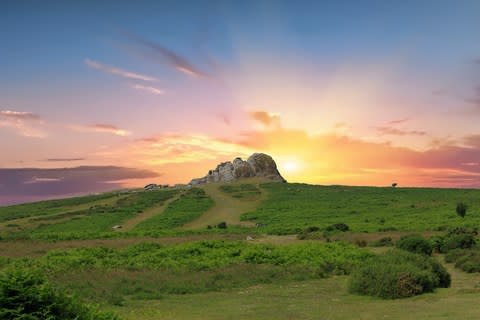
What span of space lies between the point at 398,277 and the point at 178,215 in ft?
218

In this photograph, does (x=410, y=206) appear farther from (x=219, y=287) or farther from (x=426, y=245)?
(x=219, y=287)

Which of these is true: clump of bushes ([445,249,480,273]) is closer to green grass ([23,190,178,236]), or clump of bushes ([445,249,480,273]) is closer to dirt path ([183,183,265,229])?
dirt path ([183,183,265,229])

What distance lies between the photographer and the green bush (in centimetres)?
974

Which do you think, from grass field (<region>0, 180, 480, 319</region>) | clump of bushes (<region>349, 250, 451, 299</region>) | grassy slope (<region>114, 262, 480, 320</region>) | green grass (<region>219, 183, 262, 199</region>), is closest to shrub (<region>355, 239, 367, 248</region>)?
grass field (<region>0, 180, 480, 319</region>)

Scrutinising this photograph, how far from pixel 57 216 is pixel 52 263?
63346 mm

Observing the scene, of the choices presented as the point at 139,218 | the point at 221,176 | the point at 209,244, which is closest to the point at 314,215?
the point at 139,218

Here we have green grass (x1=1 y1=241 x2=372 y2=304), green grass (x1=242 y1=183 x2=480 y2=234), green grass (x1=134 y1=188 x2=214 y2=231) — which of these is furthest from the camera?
green grass (x1=134 y1=188 x2=214 y2=231)

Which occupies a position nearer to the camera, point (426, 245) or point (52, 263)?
point (52, 263)

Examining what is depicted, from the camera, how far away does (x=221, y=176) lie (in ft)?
587

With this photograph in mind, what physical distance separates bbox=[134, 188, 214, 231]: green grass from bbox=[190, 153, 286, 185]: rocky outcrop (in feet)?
188

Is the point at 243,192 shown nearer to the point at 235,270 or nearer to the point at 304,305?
the point at 235,270

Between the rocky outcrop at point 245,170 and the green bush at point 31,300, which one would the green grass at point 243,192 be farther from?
the green bush at point 31,300

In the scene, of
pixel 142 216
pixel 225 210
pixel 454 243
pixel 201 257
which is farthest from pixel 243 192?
pixel 201 257

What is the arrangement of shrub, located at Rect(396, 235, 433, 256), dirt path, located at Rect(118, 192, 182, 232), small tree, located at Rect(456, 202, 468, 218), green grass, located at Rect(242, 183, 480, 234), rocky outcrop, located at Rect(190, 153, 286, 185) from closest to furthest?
shrub, located at Rect(396, 235, 433, 256)
green grass, located at Rect(242, 183, 480, 234)
small tree, located at Rect(456, 202, 468, 218)
dirt path, located at Rect(118, 192, 182, 232)
rocky outcrop, located at Rect(190, 153, 286, 185)
